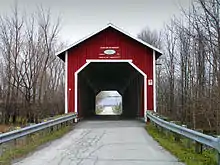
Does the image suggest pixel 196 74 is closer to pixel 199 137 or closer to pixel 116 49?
pixel 116 49

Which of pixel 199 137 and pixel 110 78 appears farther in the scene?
pixel 110 78

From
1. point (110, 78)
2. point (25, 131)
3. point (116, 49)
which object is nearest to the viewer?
point (25, 131)

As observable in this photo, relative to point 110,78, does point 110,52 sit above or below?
above

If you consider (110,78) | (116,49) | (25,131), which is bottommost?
(25,131)

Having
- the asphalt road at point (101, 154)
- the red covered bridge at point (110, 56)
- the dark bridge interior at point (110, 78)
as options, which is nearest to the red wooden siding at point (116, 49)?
the red covered bridge at point (110, 56)

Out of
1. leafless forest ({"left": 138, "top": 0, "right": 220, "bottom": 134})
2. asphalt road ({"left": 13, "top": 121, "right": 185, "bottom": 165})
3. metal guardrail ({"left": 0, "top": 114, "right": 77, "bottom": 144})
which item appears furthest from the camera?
leafless forest ({"left": 138, "top": 0, "right": 220, "bottom": 134})

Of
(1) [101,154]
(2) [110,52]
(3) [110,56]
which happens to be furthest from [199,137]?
(2) [110,52]

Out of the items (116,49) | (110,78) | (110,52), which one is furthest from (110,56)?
(110,78)

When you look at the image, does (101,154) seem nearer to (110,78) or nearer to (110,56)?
(110,56)

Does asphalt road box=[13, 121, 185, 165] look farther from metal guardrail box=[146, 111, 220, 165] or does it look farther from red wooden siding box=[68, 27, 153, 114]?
red wooden siding box=[68, 27, 153, 114]

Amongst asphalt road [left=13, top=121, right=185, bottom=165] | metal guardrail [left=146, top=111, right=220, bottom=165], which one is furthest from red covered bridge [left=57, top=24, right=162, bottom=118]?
asphalt road [left=13, top=121, right=185, bottom=165]

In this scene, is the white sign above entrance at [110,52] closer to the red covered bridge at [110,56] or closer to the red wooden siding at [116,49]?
the red covered bridge at [110,56]

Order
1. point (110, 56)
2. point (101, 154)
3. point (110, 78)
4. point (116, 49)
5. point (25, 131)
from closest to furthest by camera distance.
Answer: point (101, 154) → point (25, 131) → point (110, 56) → point (116, 49) → point (110, 78)

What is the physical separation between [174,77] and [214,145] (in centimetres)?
2721
